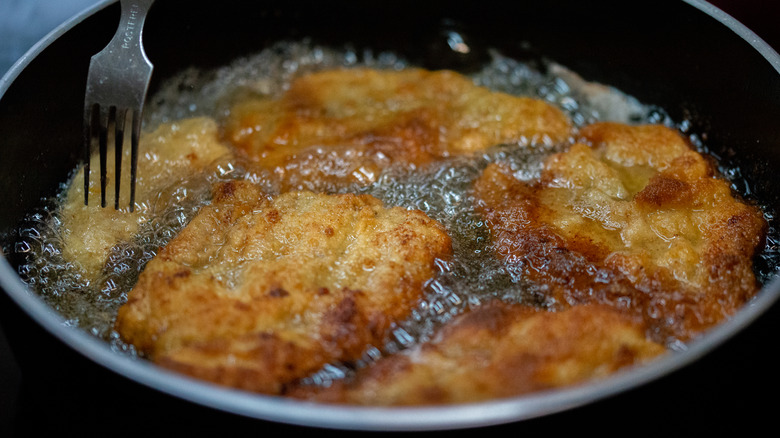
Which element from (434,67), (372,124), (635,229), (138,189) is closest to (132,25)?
(138,189)

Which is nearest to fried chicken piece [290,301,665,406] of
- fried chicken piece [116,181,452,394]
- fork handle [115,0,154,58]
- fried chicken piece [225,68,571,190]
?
fried chicken piece [116,181,452,394]

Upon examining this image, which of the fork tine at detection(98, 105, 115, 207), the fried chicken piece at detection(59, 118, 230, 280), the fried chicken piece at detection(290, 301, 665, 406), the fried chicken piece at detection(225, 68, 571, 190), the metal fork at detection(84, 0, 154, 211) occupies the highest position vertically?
the metal fork at detection(84, 0, 154, 211)

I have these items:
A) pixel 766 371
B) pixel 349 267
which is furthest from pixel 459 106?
pixel 766 371

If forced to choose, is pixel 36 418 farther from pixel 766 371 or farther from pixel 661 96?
pixel 661 96

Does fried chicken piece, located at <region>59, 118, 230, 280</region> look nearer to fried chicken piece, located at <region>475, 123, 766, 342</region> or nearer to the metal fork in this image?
the metal fork

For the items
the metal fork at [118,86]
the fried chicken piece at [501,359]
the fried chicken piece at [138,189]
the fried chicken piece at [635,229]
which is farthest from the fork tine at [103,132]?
the fried chicken piece at [635,229]

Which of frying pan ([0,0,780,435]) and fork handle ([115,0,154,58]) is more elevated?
fork handle ([115,0,154,58])

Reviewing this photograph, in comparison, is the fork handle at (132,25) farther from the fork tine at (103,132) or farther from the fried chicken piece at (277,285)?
the fried chicken piece at (277,285)
